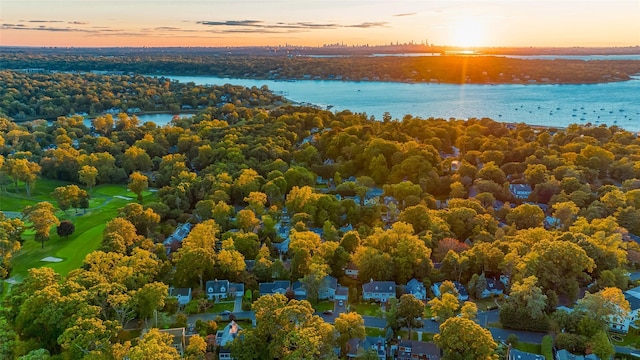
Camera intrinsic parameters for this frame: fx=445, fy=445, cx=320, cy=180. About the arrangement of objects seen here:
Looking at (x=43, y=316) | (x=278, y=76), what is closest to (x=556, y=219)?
(x=43, y=316)

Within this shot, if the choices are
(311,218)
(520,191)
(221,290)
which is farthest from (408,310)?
(520,191)

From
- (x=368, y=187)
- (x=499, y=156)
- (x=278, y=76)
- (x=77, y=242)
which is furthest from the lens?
(x=278, y=76)

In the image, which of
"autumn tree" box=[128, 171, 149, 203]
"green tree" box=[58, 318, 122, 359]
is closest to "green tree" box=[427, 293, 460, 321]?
"green tree" box=[58, 318, 122, 359]

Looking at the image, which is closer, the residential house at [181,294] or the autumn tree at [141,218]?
the residential house at [181,294]

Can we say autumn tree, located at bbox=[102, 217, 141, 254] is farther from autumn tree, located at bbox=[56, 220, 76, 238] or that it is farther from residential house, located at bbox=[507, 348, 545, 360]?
residential house, located at bbox=[507, 348, 545, 360]

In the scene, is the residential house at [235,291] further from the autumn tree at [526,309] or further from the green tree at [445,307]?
the autumn tree at [526,309]

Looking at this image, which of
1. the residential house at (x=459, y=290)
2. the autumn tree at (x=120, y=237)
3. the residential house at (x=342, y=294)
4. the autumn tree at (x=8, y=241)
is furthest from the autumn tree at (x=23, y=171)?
the residential house at (x=459, y=290)

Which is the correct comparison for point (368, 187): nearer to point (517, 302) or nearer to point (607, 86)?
point (517, 302)
